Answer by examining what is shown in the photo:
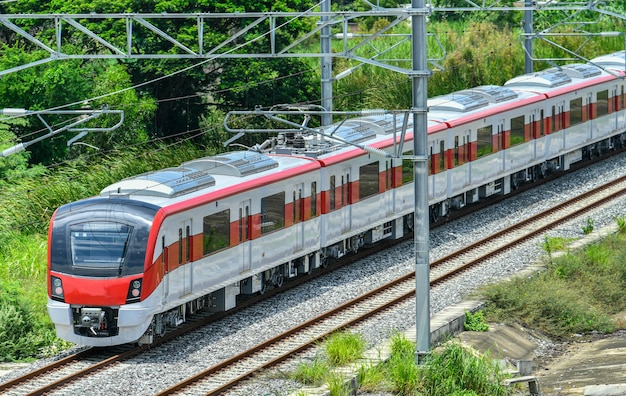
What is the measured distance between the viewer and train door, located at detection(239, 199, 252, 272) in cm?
2208

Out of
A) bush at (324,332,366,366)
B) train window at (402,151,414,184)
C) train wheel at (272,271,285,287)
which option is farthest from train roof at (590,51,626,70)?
bush at (324,332,366,366)

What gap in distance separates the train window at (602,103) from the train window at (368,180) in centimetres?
1264

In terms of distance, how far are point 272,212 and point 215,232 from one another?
1933 millimetres

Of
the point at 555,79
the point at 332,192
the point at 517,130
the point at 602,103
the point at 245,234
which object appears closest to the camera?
the point at 245,234

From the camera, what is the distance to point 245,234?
22.2m

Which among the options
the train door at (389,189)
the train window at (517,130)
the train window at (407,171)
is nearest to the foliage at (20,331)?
the train door at (389,189)

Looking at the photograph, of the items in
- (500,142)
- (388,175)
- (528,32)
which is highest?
(528,32)

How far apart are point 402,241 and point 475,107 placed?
15.5 feet

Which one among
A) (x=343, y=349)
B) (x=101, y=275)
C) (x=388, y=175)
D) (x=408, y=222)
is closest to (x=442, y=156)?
(x=408, y=222)

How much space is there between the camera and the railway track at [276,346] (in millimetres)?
18312

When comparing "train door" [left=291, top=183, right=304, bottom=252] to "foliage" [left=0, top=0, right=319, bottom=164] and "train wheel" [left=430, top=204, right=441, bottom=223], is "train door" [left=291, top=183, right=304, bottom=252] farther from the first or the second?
"foliage" [left=0, top=0, right=319, bottom=164]

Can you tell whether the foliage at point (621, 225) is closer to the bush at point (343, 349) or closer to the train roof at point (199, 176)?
the train roof at point (199, 176)

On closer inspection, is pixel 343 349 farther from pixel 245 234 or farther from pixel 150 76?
pixel 150 76

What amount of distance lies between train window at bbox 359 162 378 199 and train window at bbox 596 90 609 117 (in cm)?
1264
